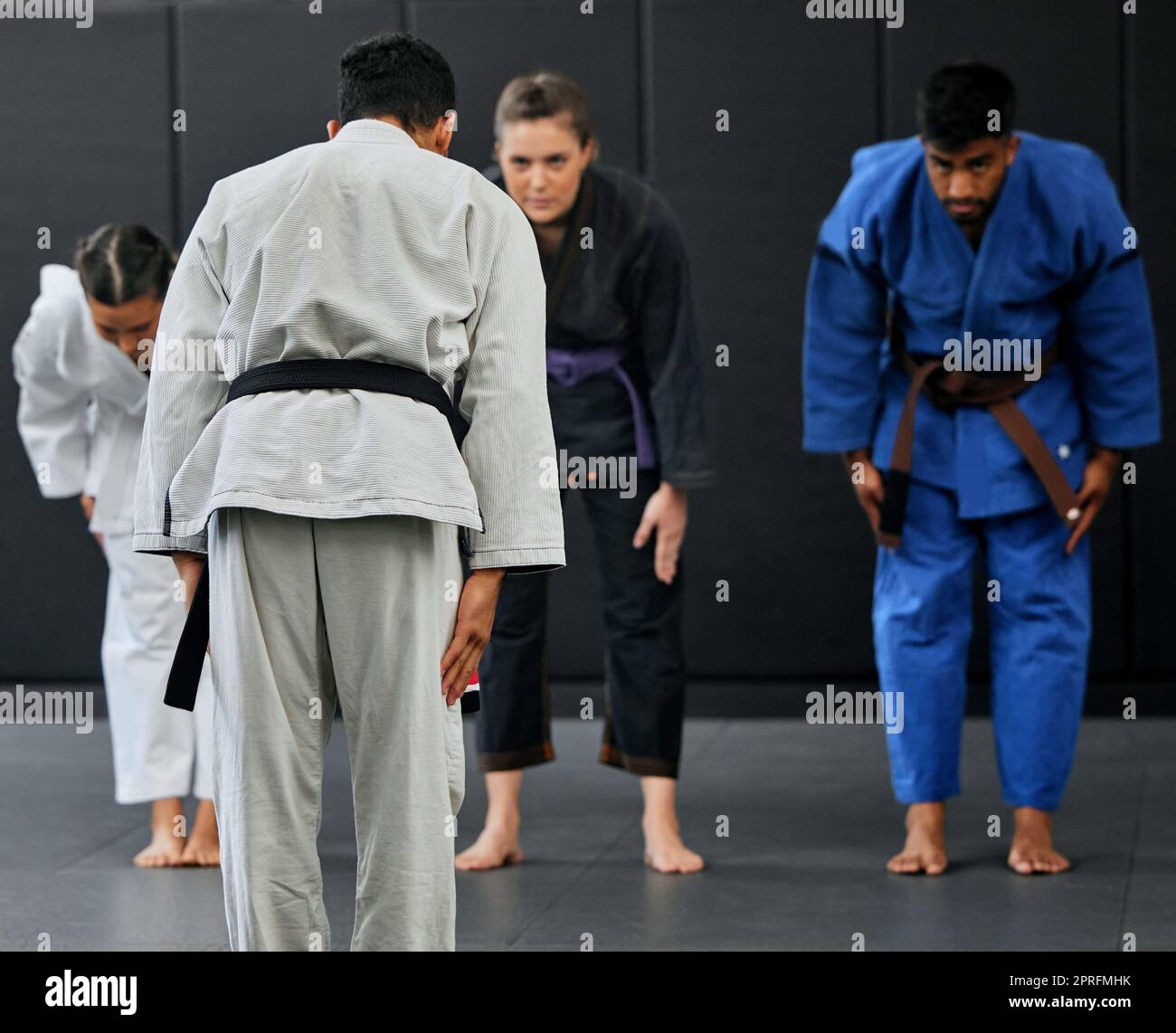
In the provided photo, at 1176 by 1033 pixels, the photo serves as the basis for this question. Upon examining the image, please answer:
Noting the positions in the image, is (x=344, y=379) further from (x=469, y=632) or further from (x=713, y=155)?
(x=713, y=155)

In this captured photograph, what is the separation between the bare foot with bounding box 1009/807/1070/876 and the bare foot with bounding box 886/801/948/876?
164 millimetres

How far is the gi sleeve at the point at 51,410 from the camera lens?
4.38 m

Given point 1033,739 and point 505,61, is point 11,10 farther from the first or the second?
point 1033,739

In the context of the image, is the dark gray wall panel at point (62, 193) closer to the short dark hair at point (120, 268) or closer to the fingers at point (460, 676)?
the short dark hair at point (120, 268)

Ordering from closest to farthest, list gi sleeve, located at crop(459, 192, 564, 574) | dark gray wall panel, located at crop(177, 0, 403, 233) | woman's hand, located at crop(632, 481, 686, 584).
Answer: gi sleeve, located at crop(459, 192, 564, 574)
woman's hand, located at crop(632, 481, 686, 584)
dark gray wall panel, located at crop(177, 0, 403, 233)

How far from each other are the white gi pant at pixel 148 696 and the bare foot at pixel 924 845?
1.63 meters

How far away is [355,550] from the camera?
7.99 ft

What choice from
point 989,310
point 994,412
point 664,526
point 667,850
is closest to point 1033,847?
point 667,850

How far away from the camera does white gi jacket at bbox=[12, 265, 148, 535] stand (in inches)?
170

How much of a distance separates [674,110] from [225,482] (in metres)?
3.88

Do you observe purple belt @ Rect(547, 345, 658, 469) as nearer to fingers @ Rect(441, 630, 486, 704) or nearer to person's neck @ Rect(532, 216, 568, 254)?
person's neck @ Rect(532, 216, 568, 254)

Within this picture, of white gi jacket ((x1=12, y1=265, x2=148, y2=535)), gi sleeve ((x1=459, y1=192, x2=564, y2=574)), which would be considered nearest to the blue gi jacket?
white gi jacket ((x1=12, y1=265, x2=148, y2=535))

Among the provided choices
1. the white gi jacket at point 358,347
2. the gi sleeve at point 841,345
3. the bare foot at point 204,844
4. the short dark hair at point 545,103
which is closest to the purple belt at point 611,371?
the gi sleeve at point 841,345

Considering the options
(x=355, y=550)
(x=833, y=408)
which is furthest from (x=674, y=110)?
(x=355, y=550)
